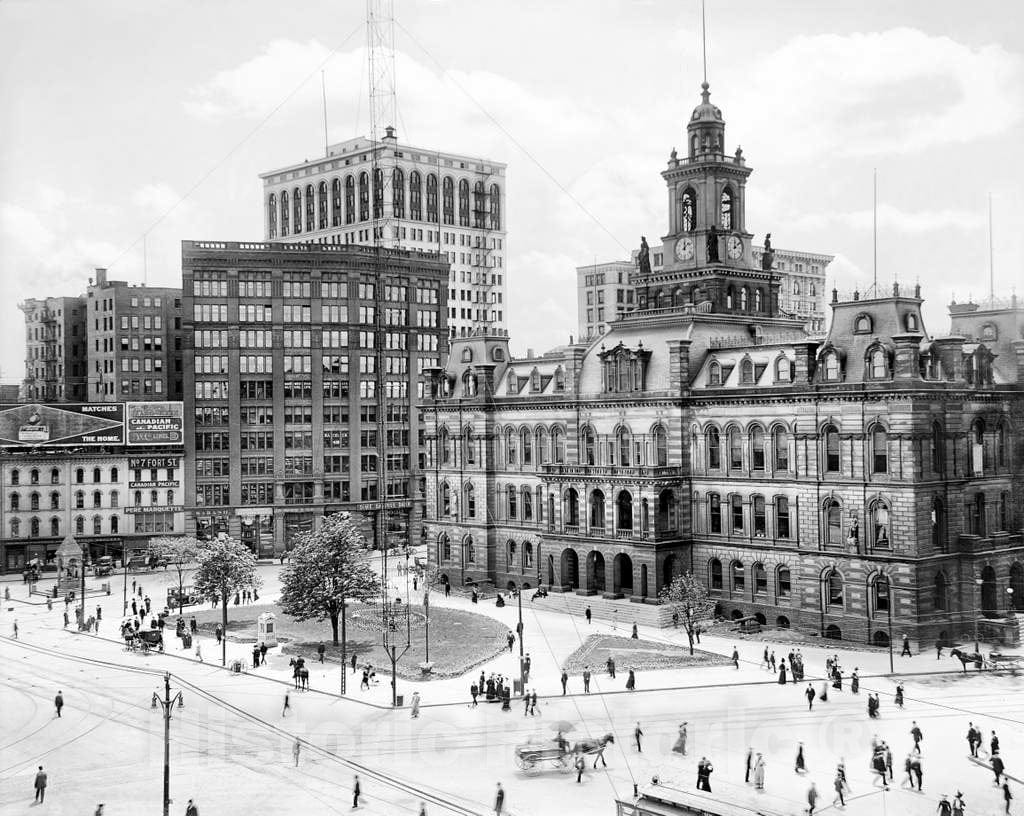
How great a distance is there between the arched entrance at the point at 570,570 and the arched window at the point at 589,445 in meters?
7.22

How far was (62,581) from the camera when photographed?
106 metres

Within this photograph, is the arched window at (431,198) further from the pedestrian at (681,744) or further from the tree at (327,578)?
the pedestrian at (681,744)

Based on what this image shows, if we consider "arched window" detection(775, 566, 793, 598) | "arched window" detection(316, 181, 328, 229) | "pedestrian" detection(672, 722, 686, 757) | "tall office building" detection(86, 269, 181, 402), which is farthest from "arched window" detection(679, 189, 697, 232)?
"arched window" detection(316, 181, 328, 229)

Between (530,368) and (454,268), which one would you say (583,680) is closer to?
(530,368)

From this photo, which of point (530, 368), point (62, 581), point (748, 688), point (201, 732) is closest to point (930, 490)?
point (748, 688)

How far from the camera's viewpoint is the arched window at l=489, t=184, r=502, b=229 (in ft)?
561

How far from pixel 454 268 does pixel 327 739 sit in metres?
115

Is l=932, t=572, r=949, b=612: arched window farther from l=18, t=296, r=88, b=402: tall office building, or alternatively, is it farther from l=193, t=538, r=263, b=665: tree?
l=18, t=296, r=88, b=402: tall office building

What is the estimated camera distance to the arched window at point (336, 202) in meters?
161

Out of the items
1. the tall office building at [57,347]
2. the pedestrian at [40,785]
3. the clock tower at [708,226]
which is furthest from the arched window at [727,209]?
the tall office building at [57,347]

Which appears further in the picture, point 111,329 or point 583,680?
point 111,329

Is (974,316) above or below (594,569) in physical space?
above

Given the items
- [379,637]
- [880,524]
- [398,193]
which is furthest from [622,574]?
[398,193]

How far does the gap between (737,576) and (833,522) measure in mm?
→ 9348
